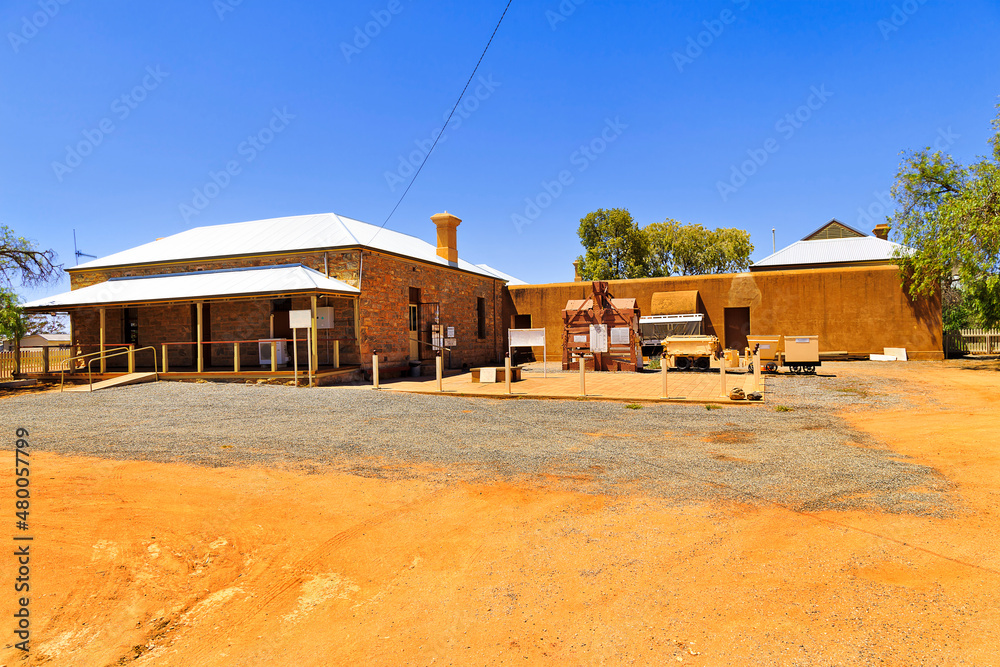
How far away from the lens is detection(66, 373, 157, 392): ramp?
49.2 feet

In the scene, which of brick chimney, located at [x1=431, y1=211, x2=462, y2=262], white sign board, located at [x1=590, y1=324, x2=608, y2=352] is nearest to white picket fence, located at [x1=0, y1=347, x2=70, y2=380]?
brick chimney, located at [x1=431, y1=211, x2=462, y2=262]

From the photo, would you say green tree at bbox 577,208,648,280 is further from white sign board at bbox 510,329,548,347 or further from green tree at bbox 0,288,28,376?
green tree at bbox 0,288,28,376

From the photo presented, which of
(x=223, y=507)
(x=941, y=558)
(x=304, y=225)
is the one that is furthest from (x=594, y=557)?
(x=304, y=225)

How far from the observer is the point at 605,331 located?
776 inches

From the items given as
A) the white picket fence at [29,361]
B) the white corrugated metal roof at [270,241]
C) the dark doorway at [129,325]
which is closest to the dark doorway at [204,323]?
the white corrugated metal roof at [270,241]

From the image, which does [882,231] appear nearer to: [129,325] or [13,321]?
[129,325]

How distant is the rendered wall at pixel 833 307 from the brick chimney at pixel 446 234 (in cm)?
982

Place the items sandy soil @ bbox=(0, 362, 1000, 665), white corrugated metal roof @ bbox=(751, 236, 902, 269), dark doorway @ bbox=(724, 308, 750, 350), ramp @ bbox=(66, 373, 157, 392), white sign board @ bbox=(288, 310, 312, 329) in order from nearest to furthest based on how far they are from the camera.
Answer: sandy soil @ bbox=(0, 362, 1000, 665) < white sign board @ bbox=(288, 310, 312, 329) < ramp @ bbox=(66, 373, 157, 392) < dark doorway @ bbox=(724, 308, 750, 350) < white corrugated metal roof @ bbox=(751, 236, 902, 269)

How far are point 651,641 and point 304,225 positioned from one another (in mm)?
19593

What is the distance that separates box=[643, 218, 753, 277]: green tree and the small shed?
78.9ft

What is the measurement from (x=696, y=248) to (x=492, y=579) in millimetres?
42867

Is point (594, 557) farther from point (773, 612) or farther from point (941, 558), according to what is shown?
point (941, 558)

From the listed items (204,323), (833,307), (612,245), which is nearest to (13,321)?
(204,323)

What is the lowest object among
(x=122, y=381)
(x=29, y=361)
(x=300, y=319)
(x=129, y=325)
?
(x=122, y=381)
